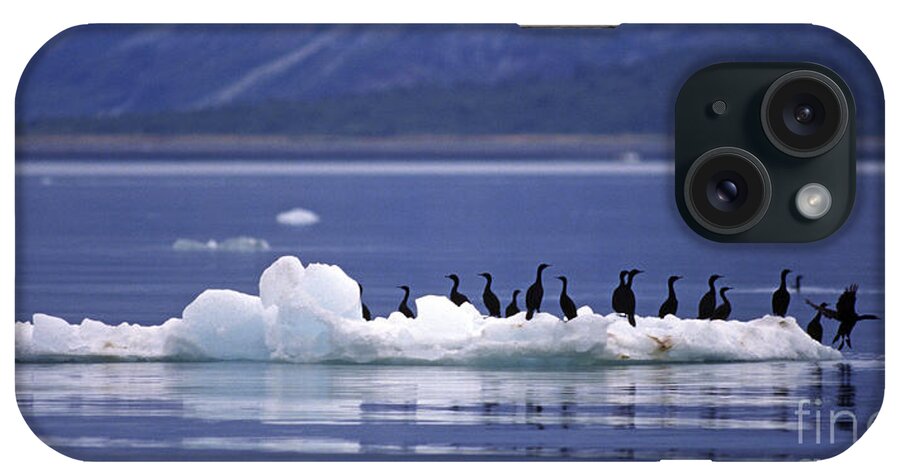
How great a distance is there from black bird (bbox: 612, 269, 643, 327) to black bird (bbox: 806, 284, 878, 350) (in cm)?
55

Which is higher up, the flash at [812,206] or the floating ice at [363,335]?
the flash at [812,206]

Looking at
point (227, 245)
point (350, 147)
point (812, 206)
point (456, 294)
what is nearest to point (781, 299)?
point (812, 206)

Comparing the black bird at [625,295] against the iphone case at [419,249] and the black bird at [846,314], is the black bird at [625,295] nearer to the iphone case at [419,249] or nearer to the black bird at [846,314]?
the iphone case at [419,249]

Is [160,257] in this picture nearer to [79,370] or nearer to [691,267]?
[79,370]

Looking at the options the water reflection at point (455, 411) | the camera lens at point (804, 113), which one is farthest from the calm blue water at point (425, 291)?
the camera lens at point (804, 113)

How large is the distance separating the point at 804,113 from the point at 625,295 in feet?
2.62

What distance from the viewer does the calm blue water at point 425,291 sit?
799 centimetres

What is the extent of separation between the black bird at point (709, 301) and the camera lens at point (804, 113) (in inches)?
18.3

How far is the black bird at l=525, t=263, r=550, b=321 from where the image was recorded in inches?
317

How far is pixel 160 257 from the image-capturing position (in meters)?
8.08

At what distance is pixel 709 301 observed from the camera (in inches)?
318

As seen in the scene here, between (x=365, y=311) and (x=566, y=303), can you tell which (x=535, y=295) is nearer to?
(x=566, y=303)

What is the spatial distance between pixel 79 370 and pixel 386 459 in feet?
3.34

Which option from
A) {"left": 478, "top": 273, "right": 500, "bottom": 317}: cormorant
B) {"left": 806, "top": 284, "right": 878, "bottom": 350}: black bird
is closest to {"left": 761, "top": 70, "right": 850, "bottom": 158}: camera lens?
{"left": 806, "top": 284, "right": 878, "bottom": 350}: black bird
